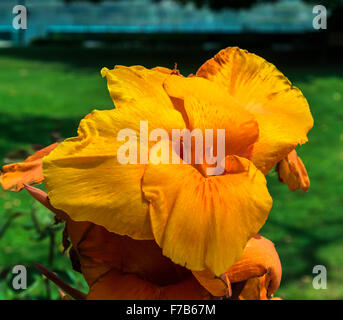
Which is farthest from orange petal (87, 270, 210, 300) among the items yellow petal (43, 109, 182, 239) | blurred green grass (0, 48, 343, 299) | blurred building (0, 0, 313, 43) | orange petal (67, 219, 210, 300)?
blurred building (0, 0, 313, 43)

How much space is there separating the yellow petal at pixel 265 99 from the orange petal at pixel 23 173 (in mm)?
234

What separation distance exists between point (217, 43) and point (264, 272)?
821 inches

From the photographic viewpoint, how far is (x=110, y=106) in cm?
758

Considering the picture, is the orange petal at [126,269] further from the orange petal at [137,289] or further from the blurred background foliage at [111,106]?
the blurred background foliage at [111,106]

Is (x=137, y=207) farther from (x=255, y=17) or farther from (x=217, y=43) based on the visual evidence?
(x=255, y=17)

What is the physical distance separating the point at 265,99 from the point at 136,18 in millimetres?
28867

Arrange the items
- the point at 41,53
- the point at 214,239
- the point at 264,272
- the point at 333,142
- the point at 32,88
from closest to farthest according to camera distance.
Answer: the point at 214,239
the point at 264,272
the point at 333,142
the point at 32,88
the point at 41,53

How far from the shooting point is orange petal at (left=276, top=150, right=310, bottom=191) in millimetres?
699

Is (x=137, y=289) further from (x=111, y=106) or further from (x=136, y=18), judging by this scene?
(x=136, y=18)

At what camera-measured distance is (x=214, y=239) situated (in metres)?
0.49

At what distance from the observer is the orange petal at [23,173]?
0.62 m

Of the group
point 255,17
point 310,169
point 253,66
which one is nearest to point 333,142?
point 310,169

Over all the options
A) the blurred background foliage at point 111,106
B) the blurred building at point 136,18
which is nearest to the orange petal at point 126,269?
the blurred background foliage at point 111,106

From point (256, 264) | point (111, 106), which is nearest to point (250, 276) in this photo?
point (256, 264)
